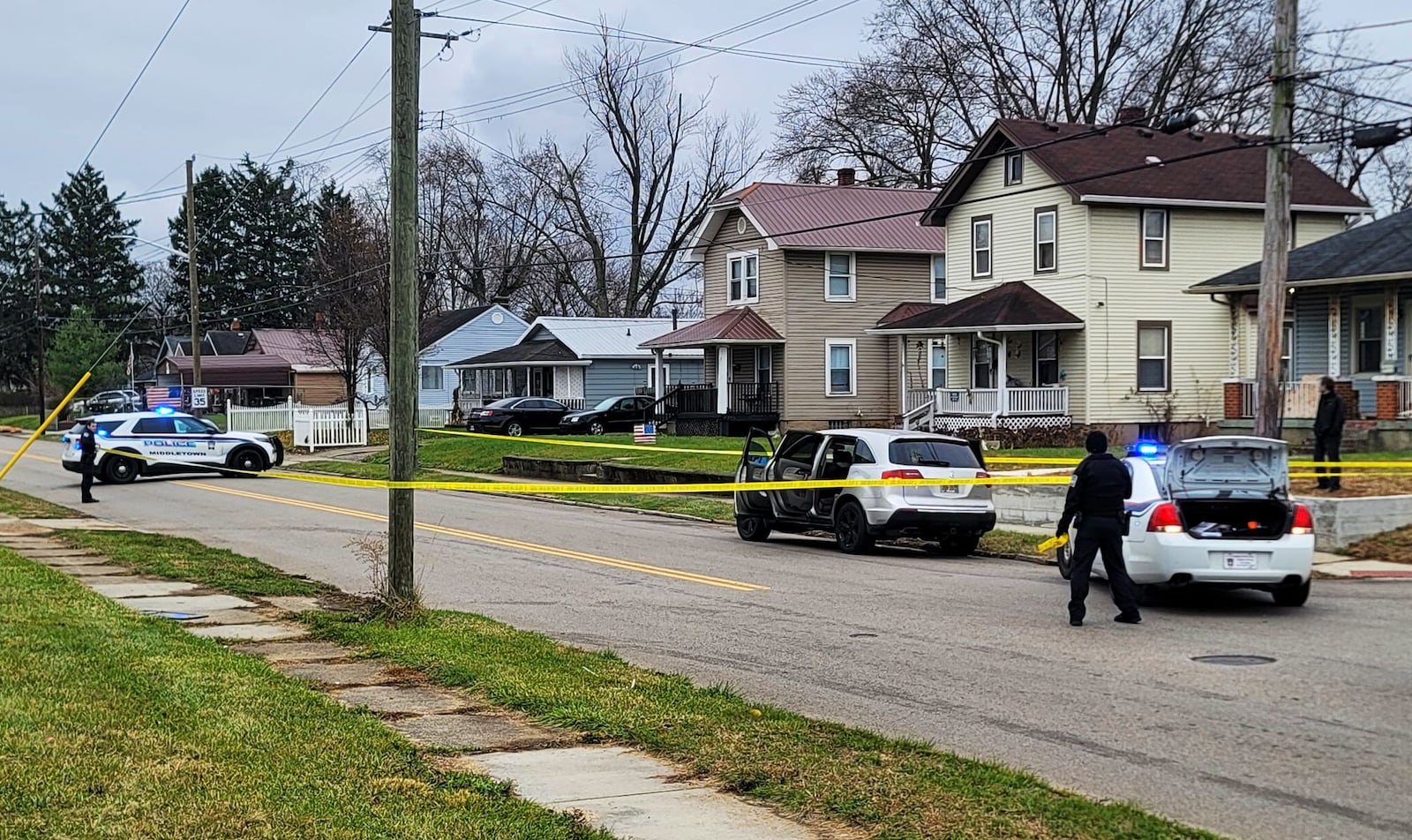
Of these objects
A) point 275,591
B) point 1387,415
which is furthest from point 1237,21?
point 275,591

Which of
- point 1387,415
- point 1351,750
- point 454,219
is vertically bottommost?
point 1351,750

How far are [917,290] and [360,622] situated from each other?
1484 inches

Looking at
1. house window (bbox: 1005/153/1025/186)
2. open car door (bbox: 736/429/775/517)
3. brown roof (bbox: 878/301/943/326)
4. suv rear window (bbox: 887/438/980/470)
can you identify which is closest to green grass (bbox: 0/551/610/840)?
suv rear window (bbox: 887/438/980/470)

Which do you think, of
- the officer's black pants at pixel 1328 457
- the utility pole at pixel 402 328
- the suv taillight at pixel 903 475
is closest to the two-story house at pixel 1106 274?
the officer's black pants at pixel 1328 457

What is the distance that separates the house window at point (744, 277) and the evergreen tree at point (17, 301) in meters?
66.1

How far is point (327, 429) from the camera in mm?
50312

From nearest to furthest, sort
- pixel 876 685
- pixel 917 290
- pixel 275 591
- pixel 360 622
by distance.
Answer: pixel 876 685 → pixel 360 622 → pixel 275 591 → pixel 917 290

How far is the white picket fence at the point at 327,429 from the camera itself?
50.0 metres

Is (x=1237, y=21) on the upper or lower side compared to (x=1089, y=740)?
upper

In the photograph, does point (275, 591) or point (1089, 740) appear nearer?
point (1089, 740)

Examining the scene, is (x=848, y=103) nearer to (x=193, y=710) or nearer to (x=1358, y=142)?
(x=1358, y=142)

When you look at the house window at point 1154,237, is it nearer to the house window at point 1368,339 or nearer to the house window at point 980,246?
the house window at point 980,246

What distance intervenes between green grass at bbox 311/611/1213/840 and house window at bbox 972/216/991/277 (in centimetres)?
3128

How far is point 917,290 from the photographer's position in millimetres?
48344
